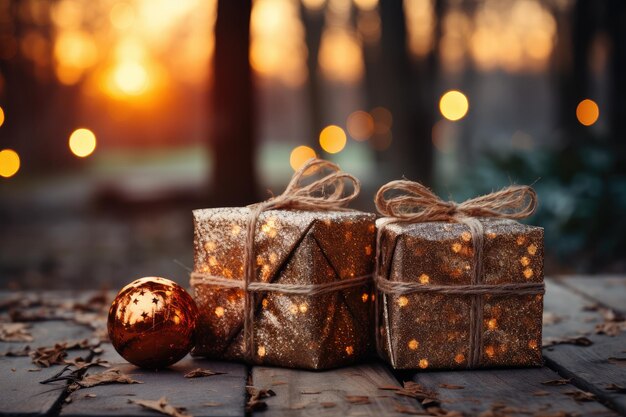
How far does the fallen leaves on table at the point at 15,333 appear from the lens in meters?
3.44

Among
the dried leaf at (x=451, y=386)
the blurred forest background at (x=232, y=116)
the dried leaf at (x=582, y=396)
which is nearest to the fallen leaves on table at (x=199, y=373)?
the dried leaf at (x=451, y=386)

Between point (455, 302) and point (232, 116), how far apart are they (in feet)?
19.7

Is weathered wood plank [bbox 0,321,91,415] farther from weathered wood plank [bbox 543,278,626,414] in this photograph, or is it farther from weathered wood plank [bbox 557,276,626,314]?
weathered wood plank [bbox 557,276,626,314]

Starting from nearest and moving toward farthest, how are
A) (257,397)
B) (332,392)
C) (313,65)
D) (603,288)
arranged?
1. (257,397)
2. (332,392)
3. (603,288)
4. (313,65)

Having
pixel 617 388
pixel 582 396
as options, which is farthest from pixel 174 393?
pixel 617 388

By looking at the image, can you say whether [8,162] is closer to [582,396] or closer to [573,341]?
[573,341]

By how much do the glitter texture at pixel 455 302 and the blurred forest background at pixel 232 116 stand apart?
115 inches

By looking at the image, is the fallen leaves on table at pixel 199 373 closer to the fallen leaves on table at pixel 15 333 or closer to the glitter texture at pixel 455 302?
the glitter texture at pixel 455 302

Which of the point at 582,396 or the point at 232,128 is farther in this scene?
the point at 232,128

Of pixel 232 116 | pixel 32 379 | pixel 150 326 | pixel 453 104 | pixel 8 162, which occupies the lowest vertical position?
pixel 32 379

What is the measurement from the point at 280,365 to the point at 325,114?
1608 cm

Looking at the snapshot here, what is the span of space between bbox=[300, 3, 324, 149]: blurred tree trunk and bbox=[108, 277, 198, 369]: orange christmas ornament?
14.9 m

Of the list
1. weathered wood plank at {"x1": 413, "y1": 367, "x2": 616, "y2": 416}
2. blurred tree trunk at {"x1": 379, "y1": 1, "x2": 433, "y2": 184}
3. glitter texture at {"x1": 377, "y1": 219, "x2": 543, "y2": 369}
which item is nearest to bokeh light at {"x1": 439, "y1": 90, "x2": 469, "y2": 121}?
blurred tree trunk at {"x1": 379, "y1": 1, "x2": 433, "y2": 184}

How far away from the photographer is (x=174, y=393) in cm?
265
